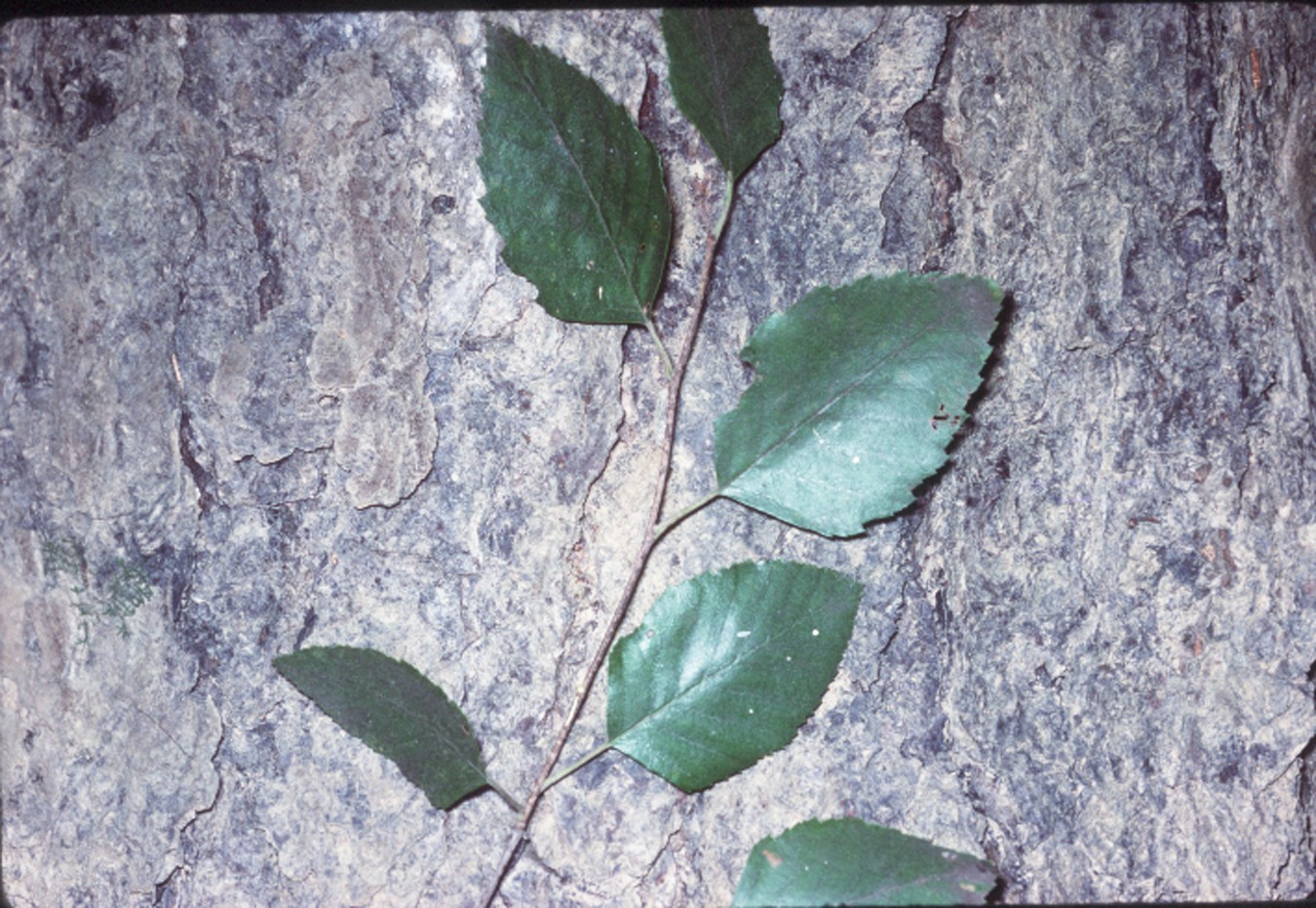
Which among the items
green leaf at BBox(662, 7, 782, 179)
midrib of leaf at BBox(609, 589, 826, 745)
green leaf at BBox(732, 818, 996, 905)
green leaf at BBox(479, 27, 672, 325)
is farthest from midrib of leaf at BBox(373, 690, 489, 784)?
green leaf at BBox(662, 7, 782, 179)

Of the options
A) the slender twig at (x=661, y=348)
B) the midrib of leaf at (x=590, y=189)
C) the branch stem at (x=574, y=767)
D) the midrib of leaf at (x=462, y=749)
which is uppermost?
the midrib of leaf at (x=590, y=189)

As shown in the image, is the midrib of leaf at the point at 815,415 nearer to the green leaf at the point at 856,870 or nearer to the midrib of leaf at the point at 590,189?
the midrib of leaf at the point at 590,189

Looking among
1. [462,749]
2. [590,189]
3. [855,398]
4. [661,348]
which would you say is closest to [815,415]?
[855,398]

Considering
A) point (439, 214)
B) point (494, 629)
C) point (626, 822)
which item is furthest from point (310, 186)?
point (626, 822)

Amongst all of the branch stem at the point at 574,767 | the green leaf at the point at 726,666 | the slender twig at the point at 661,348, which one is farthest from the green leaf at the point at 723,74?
the branch stem at the point at 574,767

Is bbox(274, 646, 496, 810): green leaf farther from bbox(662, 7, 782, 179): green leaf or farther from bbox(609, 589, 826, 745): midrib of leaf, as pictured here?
bbox(662, 7, 782, 179): green leaf

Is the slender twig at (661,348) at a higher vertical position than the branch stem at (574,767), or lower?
higher
